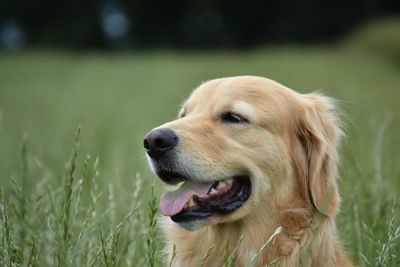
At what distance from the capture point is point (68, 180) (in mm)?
2211

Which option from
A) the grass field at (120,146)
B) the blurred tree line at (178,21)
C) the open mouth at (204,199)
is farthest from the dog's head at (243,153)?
the blurred tree line at (178,21)

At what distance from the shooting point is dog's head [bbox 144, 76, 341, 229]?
2.98 metres

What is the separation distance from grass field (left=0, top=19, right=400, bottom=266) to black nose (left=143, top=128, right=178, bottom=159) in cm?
16

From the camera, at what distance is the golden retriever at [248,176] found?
299 cm

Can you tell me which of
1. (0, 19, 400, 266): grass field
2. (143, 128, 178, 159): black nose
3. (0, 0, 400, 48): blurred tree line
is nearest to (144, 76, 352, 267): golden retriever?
(143, 128, 178, 159): black nose

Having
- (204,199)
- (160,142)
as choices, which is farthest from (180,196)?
(160,142)

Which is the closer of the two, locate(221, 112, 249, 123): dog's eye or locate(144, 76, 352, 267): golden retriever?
locate(144, 76, 352, 267): golden retriever

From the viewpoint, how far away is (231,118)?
3260 mm

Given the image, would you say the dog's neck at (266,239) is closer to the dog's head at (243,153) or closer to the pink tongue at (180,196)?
the dog's head at (243,153)

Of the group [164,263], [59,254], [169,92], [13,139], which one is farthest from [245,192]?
[169,92]

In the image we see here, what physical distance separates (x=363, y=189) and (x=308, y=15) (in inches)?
1242

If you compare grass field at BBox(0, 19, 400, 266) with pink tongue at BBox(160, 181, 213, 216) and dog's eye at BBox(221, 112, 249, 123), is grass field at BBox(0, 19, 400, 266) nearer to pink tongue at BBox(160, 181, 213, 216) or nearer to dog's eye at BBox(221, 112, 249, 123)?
pink tongue at BBox(160, 181, 213, 216)

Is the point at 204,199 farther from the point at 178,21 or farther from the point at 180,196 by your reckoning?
the point at 178,21

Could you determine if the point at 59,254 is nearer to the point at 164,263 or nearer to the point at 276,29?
the point at 164,263
